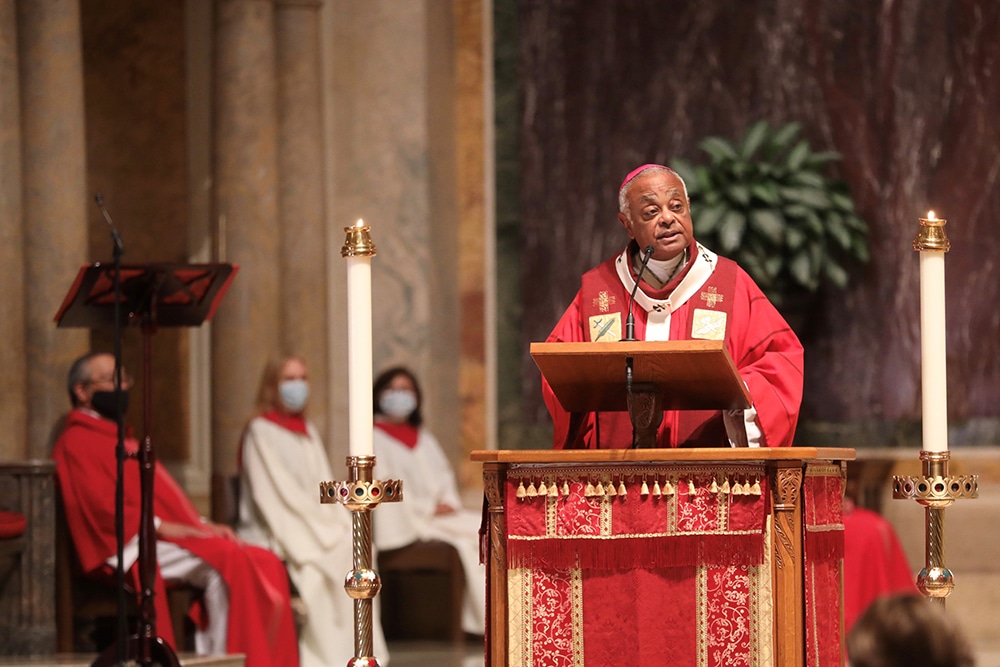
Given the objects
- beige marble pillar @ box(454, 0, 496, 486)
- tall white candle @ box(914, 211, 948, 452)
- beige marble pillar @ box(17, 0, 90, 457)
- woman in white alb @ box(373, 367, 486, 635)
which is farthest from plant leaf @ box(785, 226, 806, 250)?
tall white candle @ box(914, 211, 948, 452)

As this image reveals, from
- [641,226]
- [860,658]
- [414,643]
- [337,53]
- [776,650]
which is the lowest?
[414,643]

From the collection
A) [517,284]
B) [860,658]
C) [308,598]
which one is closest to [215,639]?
[308,598]

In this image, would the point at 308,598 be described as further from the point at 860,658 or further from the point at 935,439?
the point at 860,658

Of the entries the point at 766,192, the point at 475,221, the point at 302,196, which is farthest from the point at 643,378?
the point at 475,221

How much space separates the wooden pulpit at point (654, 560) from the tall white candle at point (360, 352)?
1.25 feet

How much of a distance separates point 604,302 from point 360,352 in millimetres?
794

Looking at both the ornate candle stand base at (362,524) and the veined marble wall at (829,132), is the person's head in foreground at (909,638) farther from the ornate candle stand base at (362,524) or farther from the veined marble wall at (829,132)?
the veined marble wall at (829,132)

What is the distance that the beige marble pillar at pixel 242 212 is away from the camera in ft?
29.3

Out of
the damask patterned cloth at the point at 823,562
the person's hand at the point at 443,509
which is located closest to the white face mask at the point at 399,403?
the person's hand at the point at 443,509

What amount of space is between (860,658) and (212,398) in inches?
281

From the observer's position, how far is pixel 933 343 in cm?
408

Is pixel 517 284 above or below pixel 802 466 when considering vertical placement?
above

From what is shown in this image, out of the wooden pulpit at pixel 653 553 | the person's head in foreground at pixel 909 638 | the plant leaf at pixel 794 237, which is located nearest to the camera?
the person's head in foreground at pixel 909 638

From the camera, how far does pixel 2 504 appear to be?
658 centimetres
